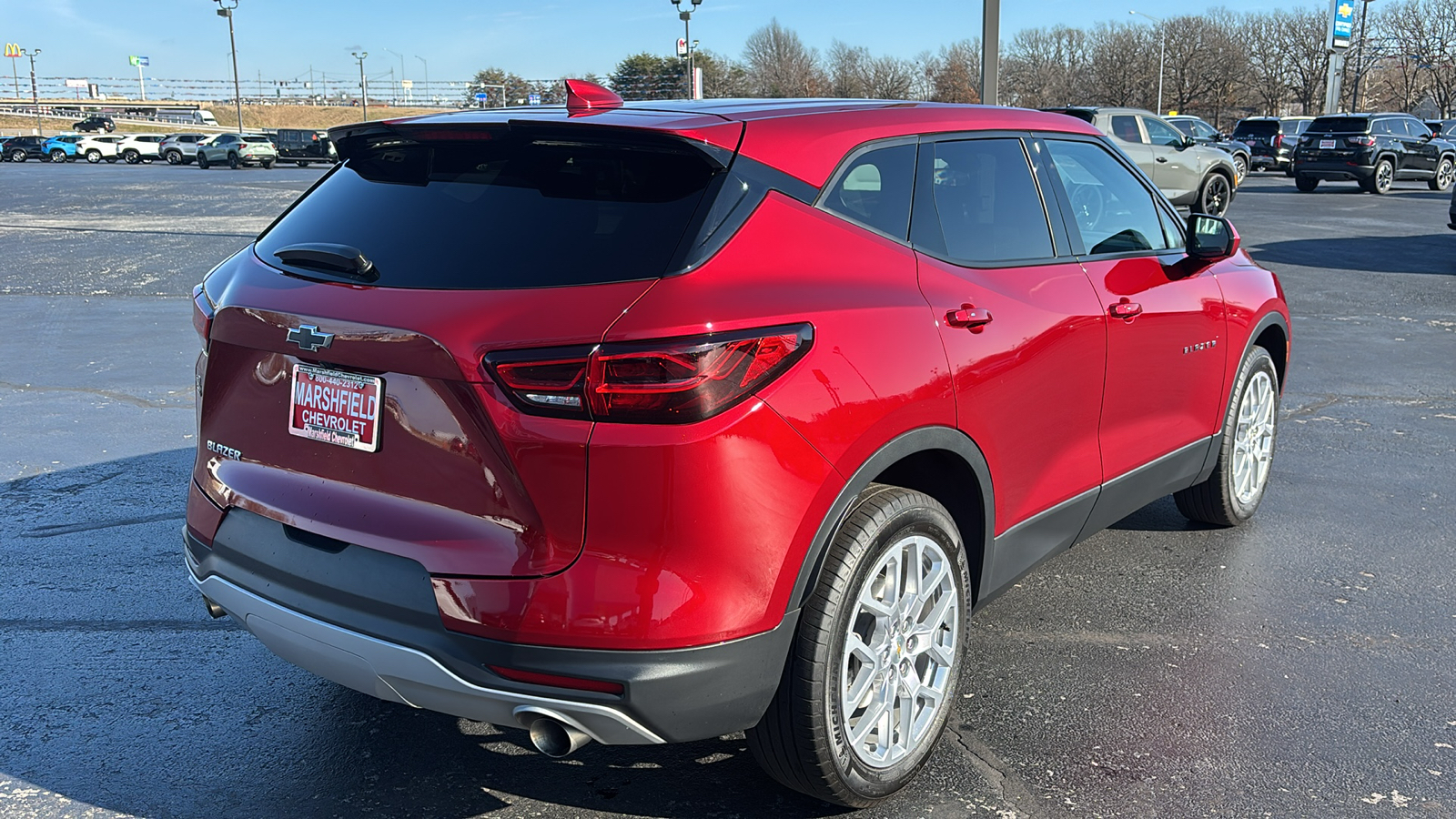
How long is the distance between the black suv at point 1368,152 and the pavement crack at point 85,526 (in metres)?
28.4

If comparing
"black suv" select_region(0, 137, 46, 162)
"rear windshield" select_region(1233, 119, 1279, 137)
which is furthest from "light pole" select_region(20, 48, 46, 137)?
"rear windshield" select_region(1233, 119, 1279, 137)

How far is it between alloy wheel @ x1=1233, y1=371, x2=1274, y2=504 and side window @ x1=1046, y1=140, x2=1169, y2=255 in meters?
1.02

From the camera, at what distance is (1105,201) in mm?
4137

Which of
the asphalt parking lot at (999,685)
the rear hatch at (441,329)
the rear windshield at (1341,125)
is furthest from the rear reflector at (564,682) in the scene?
the rear windshield at (1341,125)

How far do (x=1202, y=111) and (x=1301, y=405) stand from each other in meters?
94.6

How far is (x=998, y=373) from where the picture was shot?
317 centimetres

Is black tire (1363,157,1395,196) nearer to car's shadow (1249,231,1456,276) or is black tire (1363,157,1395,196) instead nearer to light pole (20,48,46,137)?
car's shadow (1249,231,1456,276)

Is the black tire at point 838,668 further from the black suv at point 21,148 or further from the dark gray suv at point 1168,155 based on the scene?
the black suv at point 21,148

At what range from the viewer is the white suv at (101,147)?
58.9 meters

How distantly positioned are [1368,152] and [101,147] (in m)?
57.1

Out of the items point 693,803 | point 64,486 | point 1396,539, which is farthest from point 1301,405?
point 64,486

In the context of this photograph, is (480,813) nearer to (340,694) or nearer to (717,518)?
(340,694)

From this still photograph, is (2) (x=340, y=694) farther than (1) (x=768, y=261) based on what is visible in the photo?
Yes

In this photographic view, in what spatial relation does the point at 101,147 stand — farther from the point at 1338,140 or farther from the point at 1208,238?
the point at 1208,238
